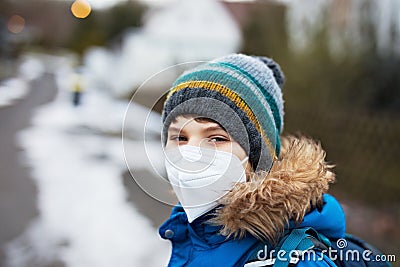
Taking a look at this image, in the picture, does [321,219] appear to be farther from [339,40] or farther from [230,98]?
[339,40]

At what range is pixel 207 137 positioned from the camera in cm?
142

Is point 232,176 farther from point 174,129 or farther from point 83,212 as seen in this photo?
point 83,212

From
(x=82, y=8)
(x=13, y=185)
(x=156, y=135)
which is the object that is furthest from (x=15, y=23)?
(x=156, y=135)

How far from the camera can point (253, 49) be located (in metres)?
12.7

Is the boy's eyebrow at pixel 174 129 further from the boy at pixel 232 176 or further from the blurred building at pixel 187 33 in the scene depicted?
the blurred building at pixel 187 33

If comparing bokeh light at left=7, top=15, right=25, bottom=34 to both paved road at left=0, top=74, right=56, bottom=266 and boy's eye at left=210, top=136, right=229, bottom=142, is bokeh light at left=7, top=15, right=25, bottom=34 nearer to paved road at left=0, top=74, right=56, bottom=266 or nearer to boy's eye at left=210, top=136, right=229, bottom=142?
paved road at left=0, top=74, right=56, bottom=266

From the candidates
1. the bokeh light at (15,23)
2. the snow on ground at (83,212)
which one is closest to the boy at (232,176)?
the snow on ground at (83,212)

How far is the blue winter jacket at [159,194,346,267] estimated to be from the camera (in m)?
1.39

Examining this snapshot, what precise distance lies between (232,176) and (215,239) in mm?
178

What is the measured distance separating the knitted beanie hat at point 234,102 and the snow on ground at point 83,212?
0.39m

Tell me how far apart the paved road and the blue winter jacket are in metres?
3.30

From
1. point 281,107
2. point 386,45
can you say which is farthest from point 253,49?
point 281,107

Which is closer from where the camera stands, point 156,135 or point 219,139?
point 219,139

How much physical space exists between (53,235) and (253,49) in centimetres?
860
